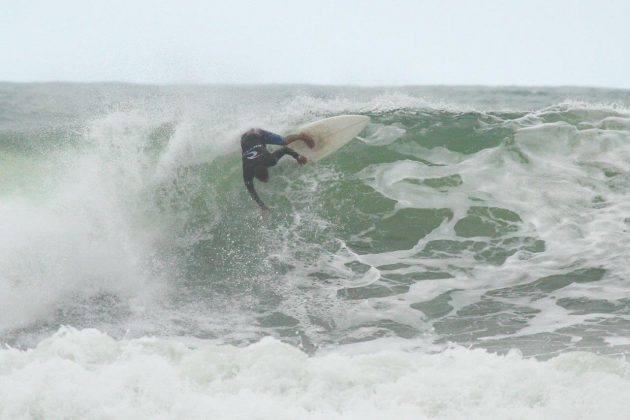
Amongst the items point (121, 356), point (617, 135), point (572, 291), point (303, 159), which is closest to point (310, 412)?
point (121, 356)

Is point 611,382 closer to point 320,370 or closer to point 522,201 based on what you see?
point 320,370

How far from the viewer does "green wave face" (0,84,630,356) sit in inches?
270

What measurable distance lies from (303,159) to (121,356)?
452 centimetres

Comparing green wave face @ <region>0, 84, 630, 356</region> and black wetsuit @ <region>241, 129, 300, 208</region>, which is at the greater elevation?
black wetsuit @ <region>241, 129, 300, 208</region>

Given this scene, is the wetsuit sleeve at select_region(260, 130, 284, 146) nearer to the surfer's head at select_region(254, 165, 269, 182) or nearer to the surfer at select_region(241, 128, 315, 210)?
the surfer at select_region(241, 128, 315, 210)

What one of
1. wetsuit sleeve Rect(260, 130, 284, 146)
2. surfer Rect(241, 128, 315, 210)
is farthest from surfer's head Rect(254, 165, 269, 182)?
wetsuit sleeve Rect(260, 130, 284, 146)

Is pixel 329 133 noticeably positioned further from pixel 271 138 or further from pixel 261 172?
pixel 261 172

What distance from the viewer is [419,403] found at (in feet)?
14.5

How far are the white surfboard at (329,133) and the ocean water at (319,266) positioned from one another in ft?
0.87

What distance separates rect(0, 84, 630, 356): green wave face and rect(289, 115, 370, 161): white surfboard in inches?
10.5

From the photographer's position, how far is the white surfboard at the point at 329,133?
9.99 meters

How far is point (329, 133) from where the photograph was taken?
1014 centimetres

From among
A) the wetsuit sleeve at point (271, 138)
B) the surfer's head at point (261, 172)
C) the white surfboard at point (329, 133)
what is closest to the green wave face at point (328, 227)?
the white surfboard at point (329, 133)

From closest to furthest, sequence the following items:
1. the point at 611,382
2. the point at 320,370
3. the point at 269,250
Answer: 1. the point at 611,382
2. the point at 320,370
3. the point at 269,250
